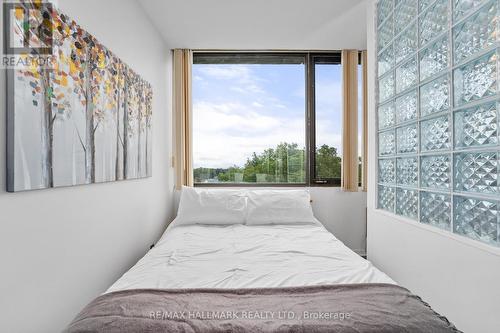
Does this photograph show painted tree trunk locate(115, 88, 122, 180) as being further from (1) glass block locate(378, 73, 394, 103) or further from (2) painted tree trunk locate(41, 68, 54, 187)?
(1) glass block locate(378, 73, 394, 103)

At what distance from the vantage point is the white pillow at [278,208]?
271 centimetres

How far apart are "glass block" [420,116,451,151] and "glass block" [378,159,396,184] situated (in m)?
0.35

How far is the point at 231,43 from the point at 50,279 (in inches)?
106

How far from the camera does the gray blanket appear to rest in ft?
3.34

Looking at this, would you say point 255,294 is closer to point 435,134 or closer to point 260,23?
point 435,134

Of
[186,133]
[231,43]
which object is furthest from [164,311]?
[231,43]

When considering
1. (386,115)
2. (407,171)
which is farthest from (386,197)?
(386,115)

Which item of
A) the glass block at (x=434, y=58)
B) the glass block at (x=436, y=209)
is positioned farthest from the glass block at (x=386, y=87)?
the glass block at (x=436, y=209)

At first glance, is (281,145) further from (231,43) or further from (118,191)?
(118,191)

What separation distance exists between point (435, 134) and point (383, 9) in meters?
1.14

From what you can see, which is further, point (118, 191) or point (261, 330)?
point (118, 191)

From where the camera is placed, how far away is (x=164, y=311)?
1108mm

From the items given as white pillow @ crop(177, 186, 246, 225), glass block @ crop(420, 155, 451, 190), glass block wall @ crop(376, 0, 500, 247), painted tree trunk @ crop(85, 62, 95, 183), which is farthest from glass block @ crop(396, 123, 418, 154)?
painted tree trunk @ crop(85, 62, 95, 183)

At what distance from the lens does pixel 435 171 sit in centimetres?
148
